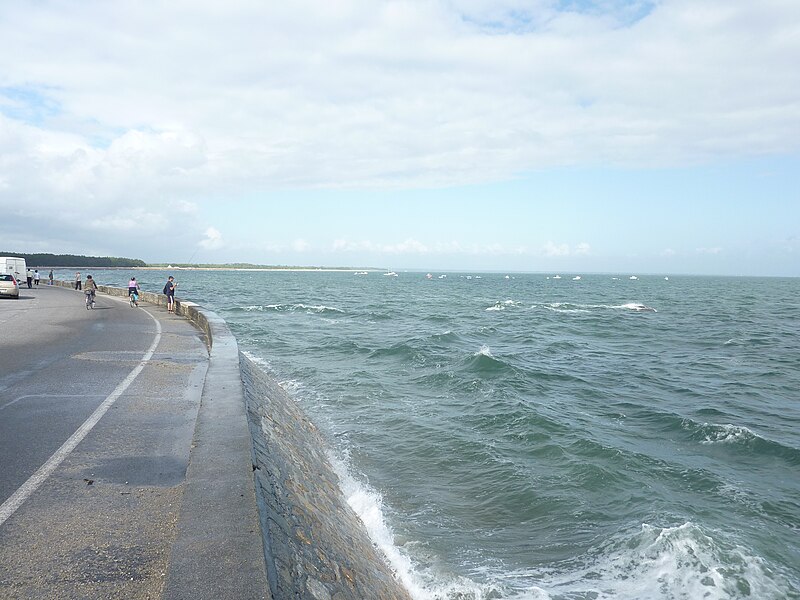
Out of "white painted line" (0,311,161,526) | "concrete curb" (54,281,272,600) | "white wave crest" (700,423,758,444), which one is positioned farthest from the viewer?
"white wave crest" (700,423,758,444)

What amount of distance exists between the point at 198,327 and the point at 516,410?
38.4ft

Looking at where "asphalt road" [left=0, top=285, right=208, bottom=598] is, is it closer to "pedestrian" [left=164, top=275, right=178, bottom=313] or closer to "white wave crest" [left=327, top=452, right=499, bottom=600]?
"white wave crest" [left=327, top=452, right=499, bottom=600]

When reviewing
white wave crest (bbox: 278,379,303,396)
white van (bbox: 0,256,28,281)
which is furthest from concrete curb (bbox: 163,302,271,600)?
white van (bbox: 0,256,28,281)

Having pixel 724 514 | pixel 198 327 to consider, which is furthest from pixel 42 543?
pixel 198 327

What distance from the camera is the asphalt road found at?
3.72 meters

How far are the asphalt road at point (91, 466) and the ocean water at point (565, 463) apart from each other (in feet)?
10.3

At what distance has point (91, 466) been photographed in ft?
18.4

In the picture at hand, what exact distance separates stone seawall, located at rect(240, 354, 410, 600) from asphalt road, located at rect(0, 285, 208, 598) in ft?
2.56

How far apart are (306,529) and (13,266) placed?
46.8 m

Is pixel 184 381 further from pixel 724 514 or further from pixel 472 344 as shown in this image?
pixel 472 344

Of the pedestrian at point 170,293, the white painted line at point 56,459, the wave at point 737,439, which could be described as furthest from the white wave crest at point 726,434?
the pedestrian at point 170,293

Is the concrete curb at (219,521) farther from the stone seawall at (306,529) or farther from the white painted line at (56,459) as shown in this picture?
the white painted line at (56,459)

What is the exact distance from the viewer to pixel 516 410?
13.8 meters

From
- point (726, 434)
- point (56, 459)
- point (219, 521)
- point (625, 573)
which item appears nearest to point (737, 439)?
point (726, 434)
